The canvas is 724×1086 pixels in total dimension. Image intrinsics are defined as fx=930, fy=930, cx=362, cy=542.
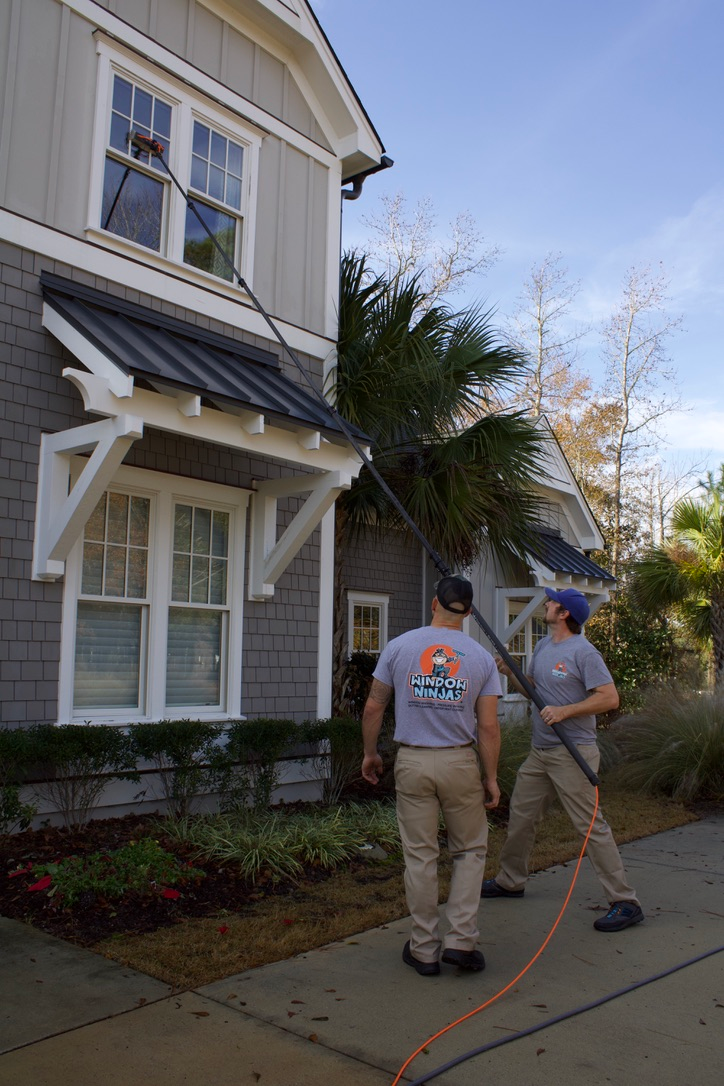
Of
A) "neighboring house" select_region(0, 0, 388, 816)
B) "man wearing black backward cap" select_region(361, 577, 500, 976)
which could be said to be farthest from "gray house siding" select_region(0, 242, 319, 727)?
"man wearing black backward cap" select_region(361, 577, 500, 976)

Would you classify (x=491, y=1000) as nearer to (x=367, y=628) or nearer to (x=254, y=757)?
(x=254, y=757)

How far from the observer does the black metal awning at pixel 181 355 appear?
6.58 m

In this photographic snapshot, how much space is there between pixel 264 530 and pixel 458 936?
4.73m

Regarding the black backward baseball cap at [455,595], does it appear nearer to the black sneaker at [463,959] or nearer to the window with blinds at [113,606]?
the black sneaker at [463,959]

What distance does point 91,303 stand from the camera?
24.0ft

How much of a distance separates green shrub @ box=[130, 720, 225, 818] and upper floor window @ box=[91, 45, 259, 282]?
3656mm

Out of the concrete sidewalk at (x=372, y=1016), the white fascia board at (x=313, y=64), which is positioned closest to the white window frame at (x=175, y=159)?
the white fascia board at (x=313, y=64)

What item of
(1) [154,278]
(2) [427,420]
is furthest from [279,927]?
(2) [427,420]

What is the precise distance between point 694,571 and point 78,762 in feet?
41.7

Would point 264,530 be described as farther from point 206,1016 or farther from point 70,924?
point 206,1016

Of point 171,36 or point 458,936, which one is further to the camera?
point 171,36

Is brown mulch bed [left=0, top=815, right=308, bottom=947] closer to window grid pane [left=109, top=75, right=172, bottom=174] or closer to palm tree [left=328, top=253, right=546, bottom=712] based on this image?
palm tree [left=328, top=253, right=546, bottom=712]

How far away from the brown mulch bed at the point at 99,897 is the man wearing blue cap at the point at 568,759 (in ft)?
5.07

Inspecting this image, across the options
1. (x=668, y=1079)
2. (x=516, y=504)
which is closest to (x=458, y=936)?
(x=668, y=1079)
